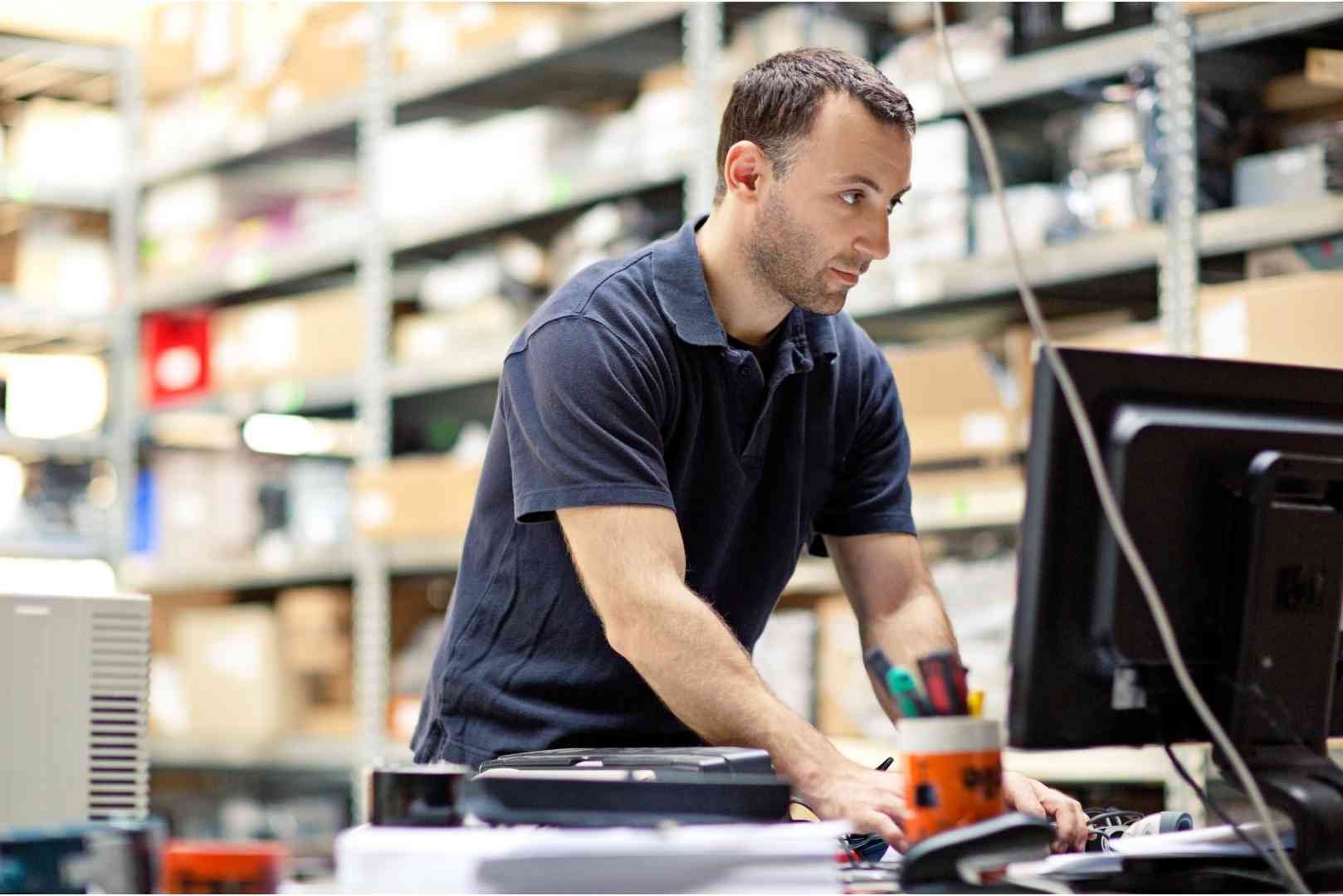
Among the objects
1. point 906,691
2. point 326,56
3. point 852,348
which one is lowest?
point 906,691

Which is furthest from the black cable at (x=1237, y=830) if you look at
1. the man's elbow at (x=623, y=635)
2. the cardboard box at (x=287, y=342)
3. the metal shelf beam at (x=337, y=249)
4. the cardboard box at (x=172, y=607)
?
the cardboard box at (x=172, y=607)

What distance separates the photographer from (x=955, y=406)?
2.92m

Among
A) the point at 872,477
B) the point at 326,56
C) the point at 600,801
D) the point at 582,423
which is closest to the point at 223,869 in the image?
the point at 600,801

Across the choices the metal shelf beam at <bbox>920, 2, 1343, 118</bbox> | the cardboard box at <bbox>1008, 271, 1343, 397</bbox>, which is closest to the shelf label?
the metal shelf beam at <bbox>920, 2, 1343, 118</bbox>

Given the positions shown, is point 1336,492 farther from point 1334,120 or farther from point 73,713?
point 1334,120

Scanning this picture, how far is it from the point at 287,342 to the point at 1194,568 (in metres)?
3.51

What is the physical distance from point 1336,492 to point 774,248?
0.73 metres

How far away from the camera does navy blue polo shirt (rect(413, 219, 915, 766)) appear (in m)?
1.65

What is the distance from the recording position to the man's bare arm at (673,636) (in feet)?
4.81

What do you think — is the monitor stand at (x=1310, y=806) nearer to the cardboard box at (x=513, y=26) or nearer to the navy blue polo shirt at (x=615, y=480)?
the navy blue polo shirt at (x=615, y=480)

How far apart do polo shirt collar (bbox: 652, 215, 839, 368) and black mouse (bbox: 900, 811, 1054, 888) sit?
2.51 feet

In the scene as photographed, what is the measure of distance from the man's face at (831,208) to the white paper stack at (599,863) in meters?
0.88

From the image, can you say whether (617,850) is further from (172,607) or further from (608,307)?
(172,607)

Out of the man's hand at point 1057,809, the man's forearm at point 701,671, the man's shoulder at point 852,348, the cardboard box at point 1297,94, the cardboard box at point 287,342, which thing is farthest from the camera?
the cardboard box at point 287,342
